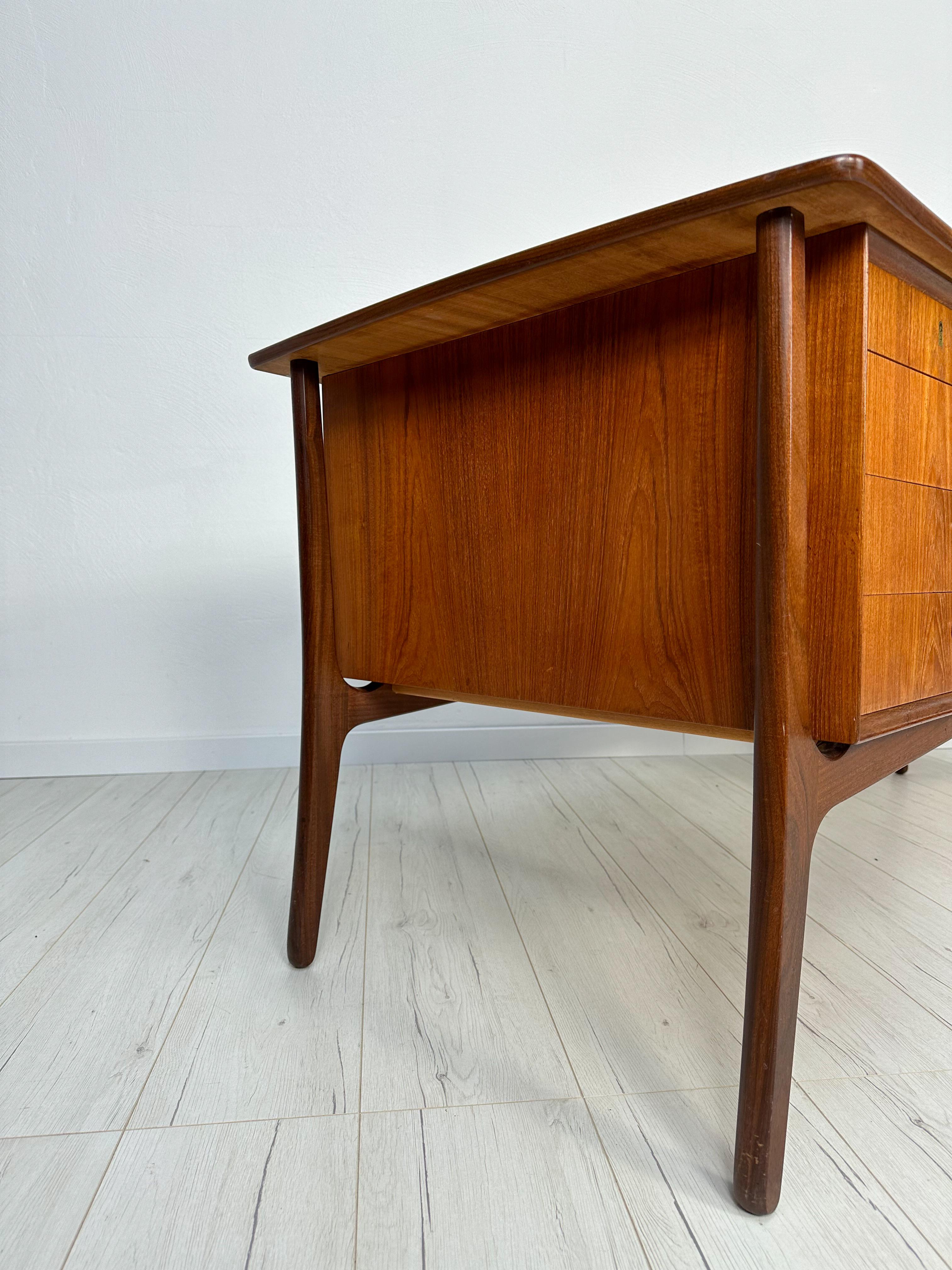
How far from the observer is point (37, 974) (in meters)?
0.94

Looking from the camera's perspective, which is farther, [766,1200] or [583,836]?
[583,836]

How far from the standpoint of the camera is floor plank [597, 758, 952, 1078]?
2.53 feet

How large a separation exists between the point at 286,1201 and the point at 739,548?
0.56 meters

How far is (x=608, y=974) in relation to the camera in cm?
91

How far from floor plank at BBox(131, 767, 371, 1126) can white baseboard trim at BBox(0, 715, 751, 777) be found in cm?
71

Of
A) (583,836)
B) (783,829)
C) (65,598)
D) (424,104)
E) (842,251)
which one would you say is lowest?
(583,836)

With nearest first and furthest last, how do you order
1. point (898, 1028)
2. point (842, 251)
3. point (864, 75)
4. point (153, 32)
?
point (842, 251) < point (898, 1028) < point (153, 32) < point (864, 75)

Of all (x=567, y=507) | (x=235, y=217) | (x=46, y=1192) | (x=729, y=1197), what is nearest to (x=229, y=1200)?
(x=46, y=1192)

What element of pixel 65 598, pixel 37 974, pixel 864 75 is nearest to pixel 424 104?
pixel 864 75

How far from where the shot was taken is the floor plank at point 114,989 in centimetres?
71

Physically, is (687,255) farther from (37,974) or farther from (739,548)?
(37,974)

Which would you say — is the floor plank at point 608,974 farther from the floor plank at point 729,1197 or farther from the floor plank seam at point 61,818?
the floor plank seam at point 61,818

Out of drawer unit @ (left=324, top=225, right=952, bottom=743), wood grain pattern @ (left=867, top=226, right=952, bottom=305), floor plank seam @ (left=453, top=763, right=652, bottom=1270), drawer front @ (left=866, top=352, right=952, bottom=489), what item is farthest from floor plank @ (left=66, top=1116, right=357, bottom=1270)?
wood grain pattern @ (left=867, top=226, right=952, bottom=305)

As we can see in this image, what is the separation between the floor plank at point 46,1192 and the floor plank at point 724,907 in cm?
59
